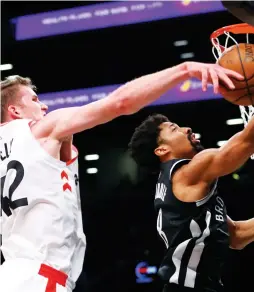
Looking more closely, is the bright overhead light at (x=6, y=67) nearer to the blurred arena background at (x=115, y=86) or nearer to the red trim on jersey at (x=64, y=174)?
the blurred arena background at (x=115, y=86)

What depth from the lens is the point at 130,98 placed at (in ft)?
7.80

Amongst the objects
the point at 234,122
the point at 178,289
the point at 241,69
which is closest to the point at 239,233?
the point at 178,289

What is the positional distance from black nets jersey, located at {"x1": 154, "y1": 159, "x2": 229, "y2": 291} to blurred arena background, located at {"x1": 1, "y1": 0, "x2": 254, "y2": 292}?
2.96m

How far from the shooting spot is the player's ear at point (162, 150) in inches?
132

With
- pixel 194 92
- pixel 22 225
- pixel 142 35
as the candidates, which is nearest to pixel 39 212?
pixel 22 225

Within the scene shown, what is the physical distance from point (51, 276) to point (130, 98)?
0.82 m

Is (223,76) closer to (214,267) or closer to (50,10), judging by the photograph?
(214,267)

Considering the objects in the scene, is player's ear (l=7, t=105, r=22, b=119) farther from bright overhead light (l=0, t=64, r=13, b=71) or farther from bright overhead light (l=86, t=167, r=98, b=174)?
bright overhead light (l=86, t=167, r=98, b=174)

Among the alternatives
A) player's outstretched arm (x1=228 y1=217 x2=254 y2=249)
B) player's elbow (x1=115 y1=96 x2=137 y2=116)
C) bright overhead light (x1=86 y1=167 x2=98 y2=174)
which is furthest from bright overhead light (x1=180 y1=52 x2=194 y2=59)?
player's elbow (x1=115 y1=96 x2=137 y2=116)

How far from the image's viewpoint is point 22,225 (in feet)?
8.53

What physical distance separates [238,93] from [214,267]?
3.19 feet

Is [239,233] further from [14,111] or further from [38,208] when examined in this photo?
[14,111]

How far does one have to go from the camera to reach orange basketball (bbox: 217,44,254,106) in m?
2.60

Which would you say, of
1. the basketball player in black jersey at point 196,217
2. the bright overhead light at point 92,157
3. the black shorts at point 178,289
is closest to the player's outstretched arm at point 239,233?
the basketball player in black jersey at point 196,217
